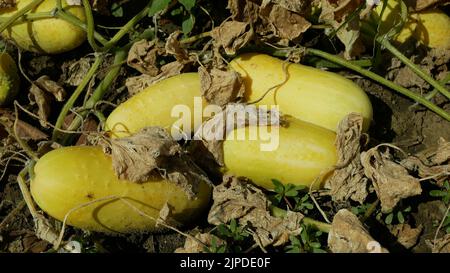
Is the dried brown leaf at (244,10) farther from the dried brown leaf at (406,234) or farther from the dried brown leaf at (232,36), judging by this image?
the dried brown leaf at (406,234)

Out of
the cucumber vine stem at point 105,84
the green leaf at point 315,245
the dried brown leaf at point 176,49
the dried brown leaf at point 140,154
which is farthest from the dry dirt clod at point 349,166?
the cucumber vine stem at point 105,84

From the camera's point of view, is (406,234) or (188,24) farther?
(188,24)

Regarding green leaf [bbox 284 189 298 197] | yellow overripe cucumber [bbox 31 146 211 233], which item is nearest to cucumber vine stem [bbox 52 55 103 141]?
yellow overripe cucumber [bbox 31 146 211 233]

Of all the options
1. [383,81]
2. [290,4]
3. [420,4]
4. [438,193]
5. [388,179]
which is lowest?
[438,193]

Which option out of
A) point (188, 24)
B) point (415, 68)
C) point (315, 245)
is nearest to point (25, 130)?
point (188, 24)

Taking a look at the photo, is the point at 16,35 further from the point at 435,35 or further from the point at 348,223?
the point at 435,35

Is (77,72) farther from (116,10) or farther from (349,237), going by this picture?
(349,237)

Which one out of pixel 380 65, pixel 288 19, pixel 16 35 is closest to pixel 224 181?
pixel 288 19

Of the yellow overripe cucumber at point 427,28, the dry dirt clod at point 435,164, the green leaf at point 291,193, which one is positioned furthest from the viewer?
the yellow overripe cucumber at point 427,28
